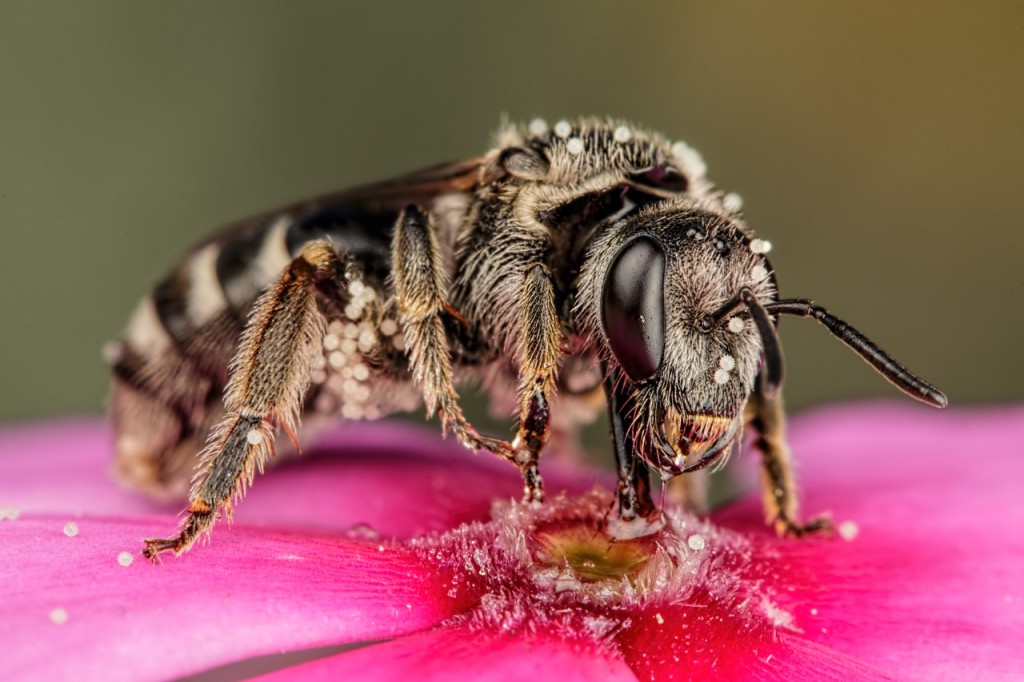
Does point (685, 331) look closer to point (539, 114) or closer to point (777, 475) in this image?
point (777, 475)

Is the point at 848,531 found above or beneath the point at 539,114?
beneath

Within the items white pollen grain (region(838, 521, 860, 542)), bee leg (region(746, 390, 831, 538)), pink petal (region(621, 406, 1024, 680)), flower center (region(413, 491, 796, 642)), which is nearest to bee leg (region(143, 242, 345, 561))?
flower center (region(413, 491, 796, 642))

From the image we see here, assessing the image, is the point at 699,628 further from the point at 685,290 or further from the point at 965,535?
the point at 965,535

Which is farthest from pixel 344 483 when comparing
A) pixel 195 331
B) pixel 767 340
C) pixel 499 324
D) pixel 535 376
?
pixel 767 340

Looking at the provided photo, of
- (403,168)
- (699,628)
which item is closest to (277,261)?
(699,628)

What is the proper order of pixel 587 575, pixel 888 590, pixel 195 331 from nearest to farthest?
1. pixel 587 575
2. pixel 888 590
3. pixel 195 331

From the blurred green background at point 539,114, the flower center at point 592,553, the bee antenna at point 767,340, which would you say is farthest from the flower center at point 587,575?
the blurred green background at point 539,114

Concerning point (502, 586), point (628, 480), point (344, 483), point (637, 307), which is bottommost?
point (344, 483)
